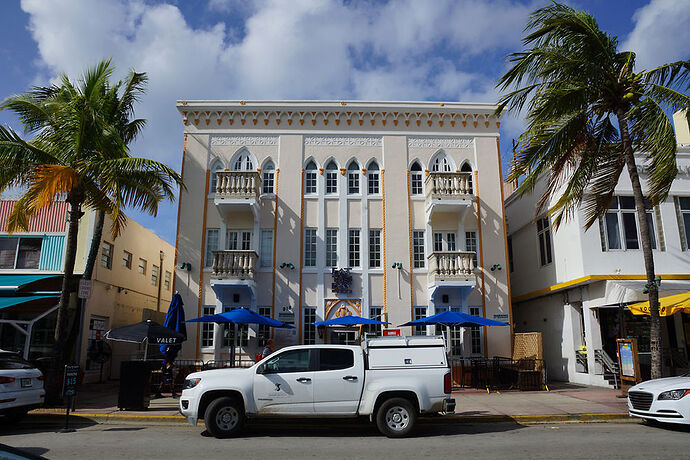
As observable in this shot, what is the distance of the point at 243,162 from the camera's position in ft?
68.8

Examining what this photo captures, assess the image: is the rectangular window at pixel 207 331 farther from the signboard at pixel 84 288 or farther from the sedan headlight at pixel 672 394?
the sedan headlight at pixel 672 394

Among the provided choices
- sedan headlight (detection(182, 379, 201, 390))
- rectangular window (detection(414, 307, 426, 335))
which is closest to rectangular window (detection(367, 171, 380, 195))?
rectangular window (detection(414, 307, 426, 335))

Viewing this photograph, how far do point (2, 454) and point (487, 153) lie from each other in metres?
20.3

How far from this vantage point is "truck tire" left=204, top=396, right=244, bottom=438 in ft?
31.0

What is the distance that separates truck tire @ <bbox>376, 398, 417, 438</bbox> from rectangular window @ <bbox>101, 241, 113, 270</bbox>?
14668mm

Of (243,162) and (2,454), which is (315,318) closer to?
(243,162)

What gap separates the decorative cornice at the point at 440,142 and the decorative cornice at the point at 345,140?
55.2 inches

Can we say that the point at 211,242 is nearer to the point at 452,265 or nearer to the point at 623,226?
the point at 452,265

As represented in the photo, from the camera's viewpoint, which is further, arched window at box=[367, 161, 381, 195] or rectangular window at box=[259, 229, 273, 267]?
arched window at box=[367, 161, 381, 195]

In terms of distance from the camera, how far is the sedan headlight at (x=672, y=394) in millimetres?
9656

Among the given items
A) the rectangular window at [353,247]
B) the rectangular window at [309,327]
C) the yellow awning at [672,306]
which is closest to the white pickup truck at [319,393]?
the yellow awning at [672,306]

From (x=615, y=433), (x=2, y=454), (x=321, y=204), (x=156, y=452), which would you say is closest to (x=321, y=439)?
(x=156, y=452)

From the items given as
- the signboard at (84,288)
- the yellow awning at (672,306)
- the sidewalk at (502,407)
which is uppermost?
the signboard at (84,288)

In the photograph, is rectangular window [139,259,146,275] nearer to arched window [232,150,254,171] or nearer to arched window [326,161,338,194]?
arched window [232,150,254,171]
